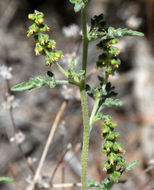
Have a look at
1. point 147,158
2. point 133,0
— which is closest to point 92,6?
point 133,0

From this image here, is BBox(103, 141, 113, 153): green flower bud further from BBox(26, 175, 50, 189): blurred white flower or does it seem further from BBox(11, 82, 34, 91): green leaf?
BBox(26, 175, 50, 189): blurred white flower

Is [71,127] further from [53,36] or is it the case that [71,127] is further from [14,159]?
[53,36]

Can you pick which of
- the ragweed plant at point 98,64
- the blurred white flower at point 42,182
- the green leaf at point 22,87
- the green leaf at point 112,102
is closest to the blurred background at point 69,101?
the blurred white flower at point 42,182

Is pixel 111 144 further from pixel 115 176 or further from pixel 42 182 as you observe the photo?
pixel 42 182

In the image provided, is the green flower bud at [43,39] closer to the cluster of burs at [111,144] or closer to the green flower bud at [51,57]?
the green flower bud at [51,57]

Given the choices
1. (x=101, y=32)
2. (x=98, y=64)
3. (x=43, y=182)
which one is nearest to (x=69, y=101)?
(x=43, y=182)

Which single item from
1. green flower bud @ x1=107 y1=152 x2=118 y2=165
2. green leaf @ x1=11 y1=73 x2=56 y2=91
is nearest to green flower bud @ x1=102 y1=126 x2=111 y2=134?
green flower bud @ x1=107 y1=152 x2=118 y2=165
